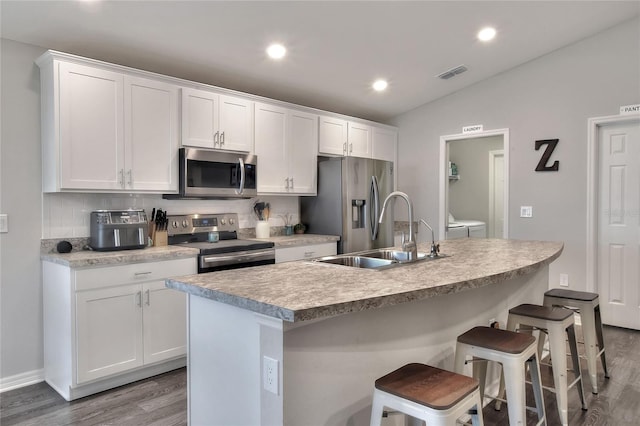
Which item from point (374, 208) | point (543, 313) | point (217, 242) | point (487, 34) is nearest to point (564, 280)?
point (374, 208)

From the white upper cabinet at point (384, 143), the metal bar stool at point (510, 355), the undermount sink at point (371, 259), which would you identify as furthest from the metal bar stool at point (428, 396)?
the white upper cabinet at point (384, 143)

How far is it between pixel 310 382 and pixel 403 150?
4.43 meters

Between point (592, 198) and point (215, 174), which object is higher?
point (215, 174)

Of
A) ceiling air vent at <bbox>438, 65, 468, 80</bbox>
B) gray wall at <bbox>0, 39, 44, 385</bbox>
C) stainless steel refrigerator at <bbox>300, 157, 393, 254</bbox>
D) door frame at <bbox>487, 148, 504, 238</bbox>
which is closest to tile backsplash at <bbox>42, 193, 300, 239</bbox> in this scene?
gray wall at <bbox>0, 39, 44, 385</bbox>

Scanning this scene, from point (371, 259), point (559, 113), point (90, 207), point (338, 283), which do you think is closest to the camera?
point (338, 283)

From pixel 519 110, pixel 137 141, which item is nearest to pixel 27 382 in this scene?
pixel 137 141

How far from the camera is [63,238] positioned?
3051 mm

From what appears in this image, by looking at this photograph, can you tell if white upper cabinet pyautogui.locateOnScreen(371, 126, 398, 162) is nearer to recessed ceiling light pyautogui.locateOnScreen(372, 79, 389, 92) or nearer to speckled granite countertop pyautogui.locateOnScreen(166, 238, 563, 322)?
recessed ceiling light pyautogui.locateOnScreen(372, 79, 389, 92)

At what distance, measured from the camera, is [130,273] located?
286cm

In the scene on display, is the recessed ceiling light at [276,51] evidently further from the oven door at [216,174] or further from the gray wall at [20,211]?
the gray wall at [20,211]

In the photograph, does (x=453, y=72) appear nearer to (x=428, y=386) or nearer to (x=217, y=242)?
(x=217, y=242)

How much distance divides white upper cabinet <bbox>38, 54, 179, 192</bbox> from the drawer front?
0.58 meters

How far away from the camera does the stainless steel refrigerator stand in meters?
4.35

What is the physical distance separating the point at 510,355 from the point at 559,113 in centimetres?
342
